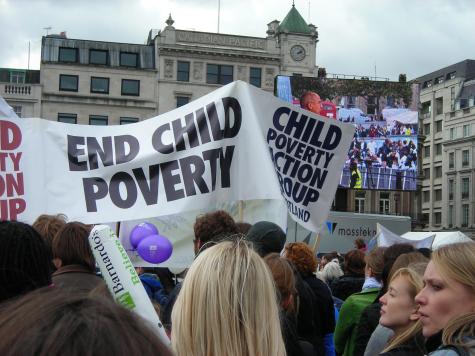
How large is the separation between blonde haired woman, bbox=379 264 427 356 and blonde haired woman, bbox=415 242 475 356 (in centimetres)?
63

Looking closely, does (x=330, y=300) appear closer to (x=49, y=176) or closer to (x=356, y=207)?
(x=49, y=176)

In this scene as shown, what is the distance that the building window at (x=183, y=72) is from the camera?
5031 cm

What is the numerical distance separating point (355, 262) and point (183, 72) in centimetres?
4475

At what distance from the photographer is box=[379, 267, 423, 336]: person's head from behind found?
3381mm

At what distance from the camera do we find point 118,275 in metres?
2.82

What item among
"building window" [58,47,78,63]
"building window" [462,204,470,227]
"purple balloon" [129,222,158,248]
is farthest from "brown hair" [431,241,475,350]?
"building window" [462,204,470,227]

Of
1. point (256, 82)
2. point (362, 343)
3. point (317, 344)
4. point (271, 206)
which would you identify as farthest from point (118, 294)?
point (256, 82)

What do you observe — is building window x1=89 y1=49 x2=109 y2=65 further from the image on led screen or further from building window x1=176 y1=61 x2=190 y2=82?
the image on led screen

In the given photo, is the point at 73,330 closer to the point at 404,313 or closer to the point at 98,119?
the point at 404,313

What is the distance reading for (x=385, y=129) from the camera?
144 feet

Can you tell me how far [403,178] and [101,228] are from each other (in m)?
41.4

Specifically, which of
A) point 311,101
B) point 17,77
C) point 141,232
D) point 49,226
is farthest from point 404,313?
point 17,77

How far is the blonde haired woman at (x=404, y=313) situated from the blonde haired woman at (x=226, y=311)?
47.9 inches

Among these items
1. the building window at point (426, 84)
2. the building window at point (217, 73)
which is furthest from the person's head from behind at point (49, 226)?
the building window at point (426, 84)
